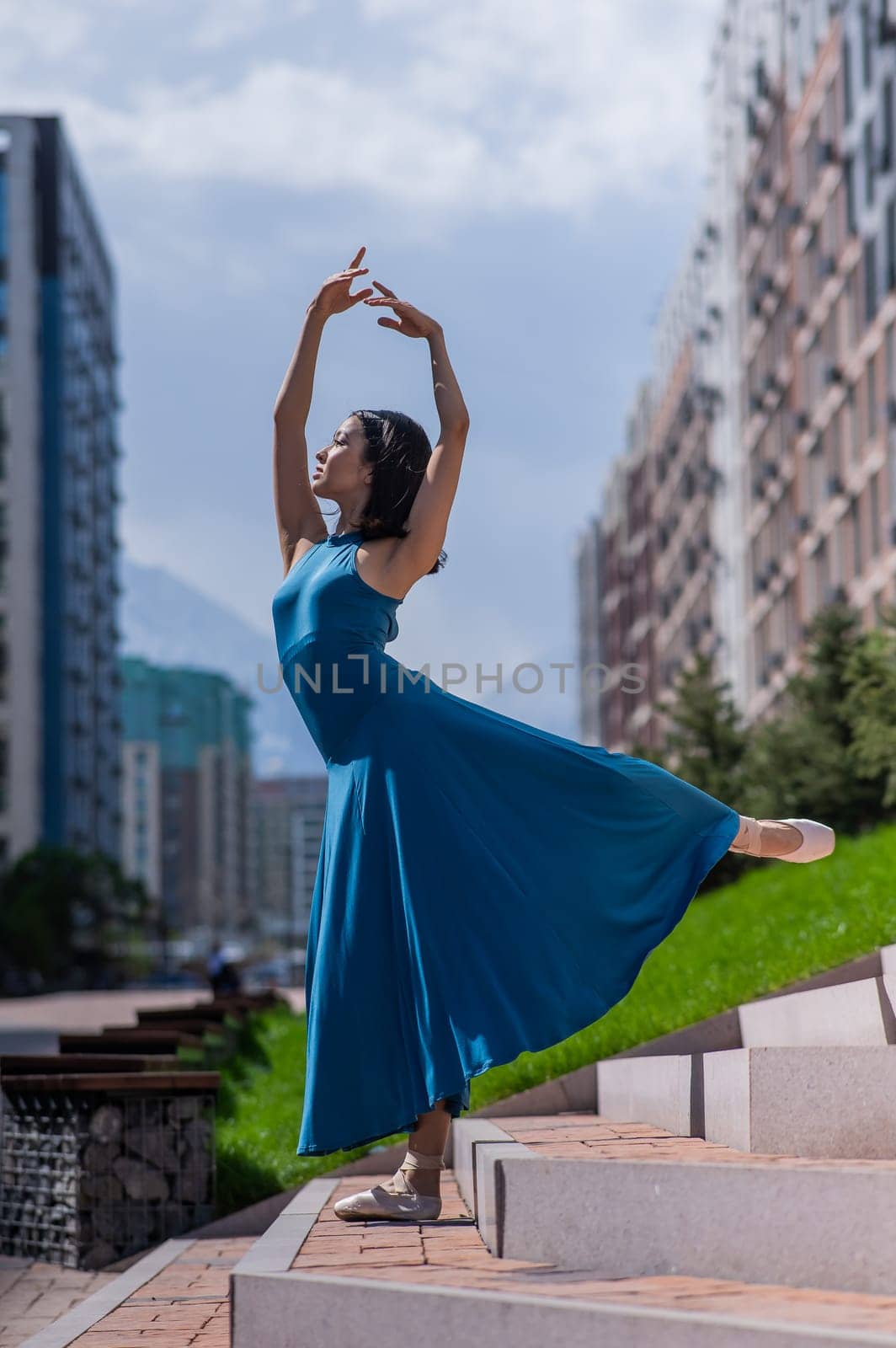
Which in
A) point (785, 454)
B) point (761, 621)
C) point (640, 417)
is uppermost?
point (640, 417)

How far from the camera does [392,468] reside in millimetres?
5141

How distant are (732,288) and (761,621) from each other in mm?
11738

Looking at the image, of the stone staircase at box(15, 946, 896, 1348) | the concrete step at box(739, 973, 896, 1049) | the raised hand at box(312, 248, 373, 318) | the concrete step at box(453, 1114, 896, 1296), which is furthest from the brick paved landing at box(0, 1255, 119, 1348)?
the raised hand at box(312, 248, 373, 318)

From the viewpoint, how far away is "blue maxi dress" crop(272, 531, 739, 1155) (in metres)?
4.54

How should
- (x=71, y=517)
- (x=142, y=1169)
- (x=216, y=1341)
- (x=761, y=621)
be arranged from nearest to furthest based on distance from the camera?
(x=216, y=1341) → (x=142, y=1169) → (x=761, y=621) → (x=71, y=517)

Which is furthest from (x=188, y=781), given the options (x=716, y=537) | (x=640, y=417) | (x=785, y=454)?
(x=785, y=454)

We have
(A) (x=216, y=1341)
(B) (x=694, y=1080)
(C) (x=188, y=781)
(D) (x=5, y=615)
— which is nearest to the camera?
(A) (x=216, y=1341)

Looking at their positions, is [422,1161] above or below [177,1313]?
above

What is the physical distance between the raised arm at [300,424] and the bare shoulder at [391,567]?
32 cm

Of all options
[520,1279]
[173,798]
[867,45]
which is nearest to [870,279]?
[867,45]

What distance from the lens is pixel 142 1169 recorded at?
7.44 m

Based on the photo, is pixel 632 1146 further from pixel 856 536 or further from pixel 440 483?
pixel 856 536

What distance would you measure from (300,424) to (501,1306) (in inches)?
112

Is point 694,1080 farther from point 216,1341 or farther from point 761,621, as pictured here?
point 761,621
